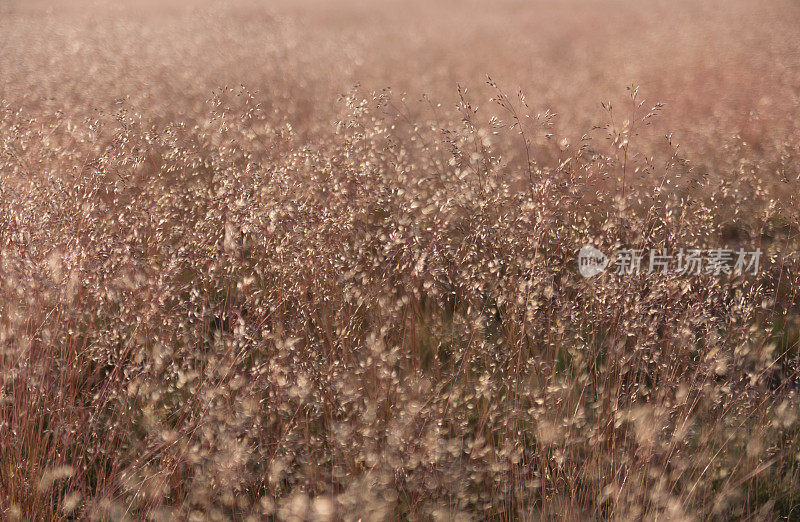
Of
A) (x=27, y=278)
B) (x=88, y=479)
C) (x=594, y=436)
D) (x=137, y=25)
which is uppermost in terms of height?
(x=137, y=25)

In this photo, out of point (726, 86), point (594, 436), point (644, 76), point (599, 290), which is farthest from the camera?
point (644, 76)

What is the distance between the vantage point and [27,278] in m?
1.86

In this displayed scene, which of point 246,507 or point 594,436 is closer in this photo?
point 246,507

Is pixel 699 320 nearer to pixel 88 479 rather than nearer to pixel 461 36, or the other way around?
pixel 88 479

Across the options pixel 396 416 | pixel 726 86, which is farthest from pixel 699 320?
pixel 726 86

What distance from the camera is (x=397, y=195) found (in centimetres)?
250

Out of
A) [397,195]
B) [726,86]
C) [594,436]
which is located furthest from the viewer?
[726,86]

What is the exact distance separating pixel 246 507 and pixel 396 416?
46cm

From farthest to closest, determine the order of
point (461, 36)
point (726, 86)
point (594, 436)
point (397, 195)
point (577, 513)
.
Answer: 1. point (461, 36)
2. point (726, 86)
3. point (397, 195)
4. point (594, 436)
5. point (577, 513)

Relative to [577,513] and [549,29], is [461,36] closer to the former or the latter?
[549,29]

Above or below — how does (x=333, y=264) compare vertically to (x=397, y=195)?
below

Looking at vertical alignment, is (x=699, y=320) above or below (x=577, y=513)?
above

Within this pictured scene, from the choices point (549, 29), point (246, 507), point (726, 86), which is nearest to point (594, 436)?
point (246, 507)

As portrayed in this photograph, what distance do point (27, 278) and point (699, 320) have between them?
1820mm
